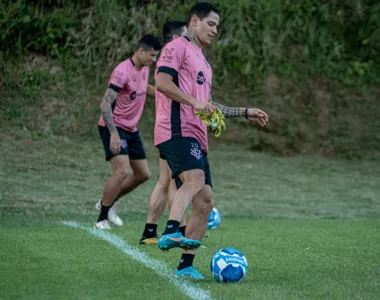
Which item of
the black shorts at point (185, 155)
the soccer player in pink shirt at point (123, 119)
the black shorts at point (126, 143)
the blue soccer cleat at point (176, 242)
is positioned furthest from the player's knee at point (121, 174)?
the blue soccer cleat at point (176, 242)

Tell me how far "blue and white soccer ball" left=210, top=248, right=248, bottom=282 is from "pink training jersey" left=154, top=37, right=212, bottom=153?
0.92m

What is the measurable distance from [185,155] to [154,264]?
1164mm

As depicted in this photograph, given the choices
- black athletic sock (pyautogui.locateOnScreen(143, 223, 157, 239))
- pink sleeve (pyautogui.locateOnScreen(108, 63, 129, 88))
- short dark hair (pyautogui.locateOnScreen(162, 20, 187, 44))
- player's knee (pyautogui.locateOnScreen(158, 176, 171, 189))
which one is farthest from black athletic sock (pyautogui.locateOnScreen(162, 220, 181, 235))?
pink sleeve (pyautogui.locateOnScreen(108, 63, 129, 88))

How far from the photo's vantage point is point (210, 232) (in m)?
10.4

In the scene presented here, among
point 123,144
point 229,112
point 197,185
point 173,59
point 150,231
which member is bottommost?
point 150,231

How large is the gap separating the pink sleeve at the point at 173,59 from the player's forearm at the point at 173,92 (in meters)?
0.11

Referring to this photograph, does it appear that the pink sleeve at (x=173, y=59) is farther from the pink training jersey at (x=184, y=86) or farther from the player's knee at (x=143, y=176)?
the player's knee at (x=143, y=176)

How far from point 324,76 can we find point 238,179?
4.47 meters

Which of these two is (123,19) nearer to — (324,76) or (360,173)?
(324,76)

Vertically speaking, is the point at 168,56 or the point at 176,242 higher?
the point at 168,56

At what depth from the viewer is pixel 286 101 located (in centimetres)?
1920

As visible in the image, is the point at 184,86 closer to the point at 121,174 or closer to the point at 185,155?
the point at 185,155

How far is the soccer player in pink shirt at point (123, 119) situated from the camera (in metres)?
10.2

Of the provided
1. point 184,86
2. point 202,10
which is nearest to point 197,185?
point 184,86
